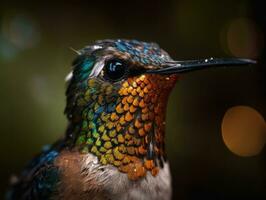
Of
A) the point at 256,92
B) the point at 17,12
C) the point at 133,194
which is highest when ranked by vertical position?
the point at 17,12

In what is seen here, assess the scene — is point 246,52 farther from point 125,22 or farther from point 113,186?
point 113,186

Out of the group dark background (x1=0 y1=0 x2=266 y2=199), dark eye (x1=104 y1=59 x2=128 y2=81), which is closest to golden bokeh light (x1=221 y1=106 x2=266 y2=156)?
dark background (x1=0 y1=0 x2=266 y2=199)

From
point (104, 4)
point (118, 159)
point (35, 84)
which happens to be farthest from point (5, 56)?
point (118, 159)

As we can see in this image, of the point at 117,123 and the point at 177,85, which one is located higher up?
the point at 177,85

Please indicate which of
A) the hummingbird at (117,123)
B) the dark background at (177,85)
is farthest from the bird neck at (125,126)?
the dark background at (177,85)

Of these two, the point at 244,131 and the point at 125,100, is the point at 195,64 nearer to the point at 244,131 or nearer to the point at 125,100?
the point at 125,100

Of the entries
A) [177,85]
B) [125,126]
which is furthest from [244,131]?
[125,126]

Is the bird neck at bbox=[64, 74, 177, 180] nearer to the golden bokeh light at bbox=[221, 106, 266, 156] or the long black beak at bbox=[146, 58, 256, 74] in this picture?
the long black beak at bbox=[146, 58, 256, 74]
